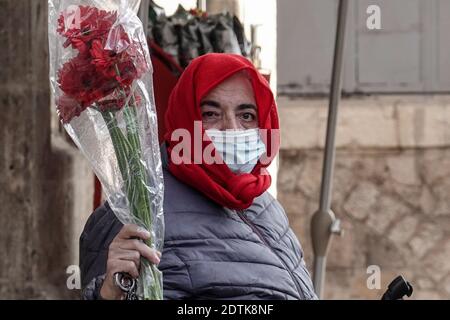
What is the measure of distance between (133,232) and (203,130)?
0.52 meters

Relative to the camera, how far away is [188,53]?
455 cm

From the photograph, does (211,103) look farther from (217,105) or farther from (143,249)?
(143,249)

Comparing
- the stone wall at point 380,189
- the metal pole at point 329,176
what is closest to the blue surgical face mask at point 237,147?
the metal pole at point 329,176

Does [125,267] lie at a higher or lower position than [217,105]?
lower

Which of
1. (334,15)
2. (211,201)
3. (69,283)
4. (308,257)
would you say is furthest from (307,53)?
(211,201)

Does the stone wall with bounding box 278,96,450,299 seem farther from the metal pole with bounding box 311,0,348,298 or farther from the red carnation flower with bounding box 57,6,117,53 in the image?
the red carnation flower with bounding box 57,6,117,53

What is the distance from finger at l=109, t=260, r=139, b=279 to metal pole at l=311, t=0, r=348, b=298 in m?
2.18

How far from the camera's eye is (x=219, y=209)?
2.96m

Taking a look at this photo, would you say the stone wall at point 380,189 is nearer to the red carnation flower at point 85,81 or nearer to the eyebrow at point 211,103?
the eyebrow at point 211,103

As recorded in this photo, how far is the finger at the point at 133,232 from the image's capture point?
2.57m

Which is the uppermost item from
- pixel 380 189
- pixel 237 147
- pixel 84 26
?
pixel 84 26

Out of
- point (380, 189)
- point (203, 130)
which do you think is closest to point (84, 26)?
point (203, 130)

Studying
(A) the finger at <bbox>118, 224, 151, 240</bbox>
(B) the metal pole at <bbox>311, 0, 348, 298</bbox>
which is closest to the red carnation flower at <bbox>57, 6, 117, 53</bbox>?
(A) the finger at <bbox>118, 224, 151, 240</bbox>
